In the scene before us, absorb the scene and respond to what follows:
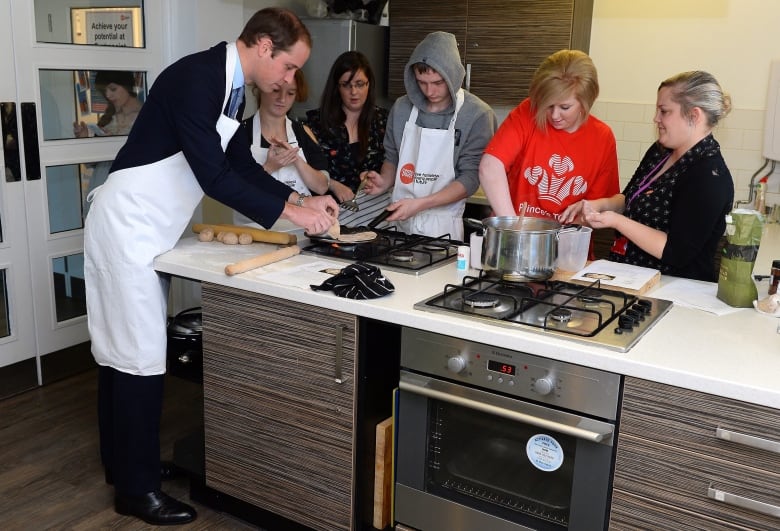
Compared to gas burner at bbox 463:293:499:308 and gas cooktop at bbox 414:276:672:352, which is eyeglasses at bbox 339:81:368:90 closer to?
gas cooktop at bbox 414:276:672:352

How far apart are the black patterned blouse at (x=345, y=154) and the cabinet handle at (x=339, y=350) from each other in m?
1.40

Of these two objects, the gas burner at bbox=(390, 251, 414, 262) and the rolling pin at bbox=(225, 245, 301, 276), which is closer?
the rolling pin at bbox=(225, 245, 301, 276)

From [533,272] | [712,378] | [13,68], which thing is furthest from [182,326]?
[712,378]

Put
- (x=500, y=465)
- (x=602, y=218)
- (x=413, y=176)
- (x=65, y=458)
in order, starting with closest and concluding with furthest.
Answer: (x=500, y=465), (x=602, y=218), (x=65, y=458), (x=413, y=176)

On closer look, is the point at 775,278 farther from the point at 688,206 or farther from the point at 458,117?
the point at 458,117

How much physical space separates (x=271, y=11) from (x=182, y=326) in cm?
106

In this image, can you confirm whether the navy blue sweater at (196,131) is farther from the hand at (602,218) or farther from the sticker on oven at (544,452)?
the sticker on oven at (544,452)

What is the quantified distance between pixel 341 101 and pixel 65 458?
1805 mm

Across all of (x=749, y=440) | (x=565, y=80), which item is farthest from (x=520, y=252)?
(x=749, y=440)

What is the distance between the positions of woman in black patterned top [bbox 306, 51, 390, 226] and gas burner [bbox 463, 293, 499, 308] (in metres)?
1.40

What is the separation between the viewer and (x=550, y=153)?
8.51ft

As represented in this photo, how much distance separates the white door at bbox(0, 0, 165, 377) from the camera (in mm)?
3363

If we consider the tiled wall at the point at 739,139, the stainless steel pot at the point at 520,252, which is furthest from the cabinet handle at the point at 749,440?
the tiled wall at the point at 739,139

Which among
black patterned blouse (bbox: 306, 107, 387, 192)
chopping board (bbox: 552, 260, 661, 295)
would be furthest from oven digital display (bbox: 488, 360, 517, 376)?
black patterned blouse (bbox: 306, 107, 387, 192)
